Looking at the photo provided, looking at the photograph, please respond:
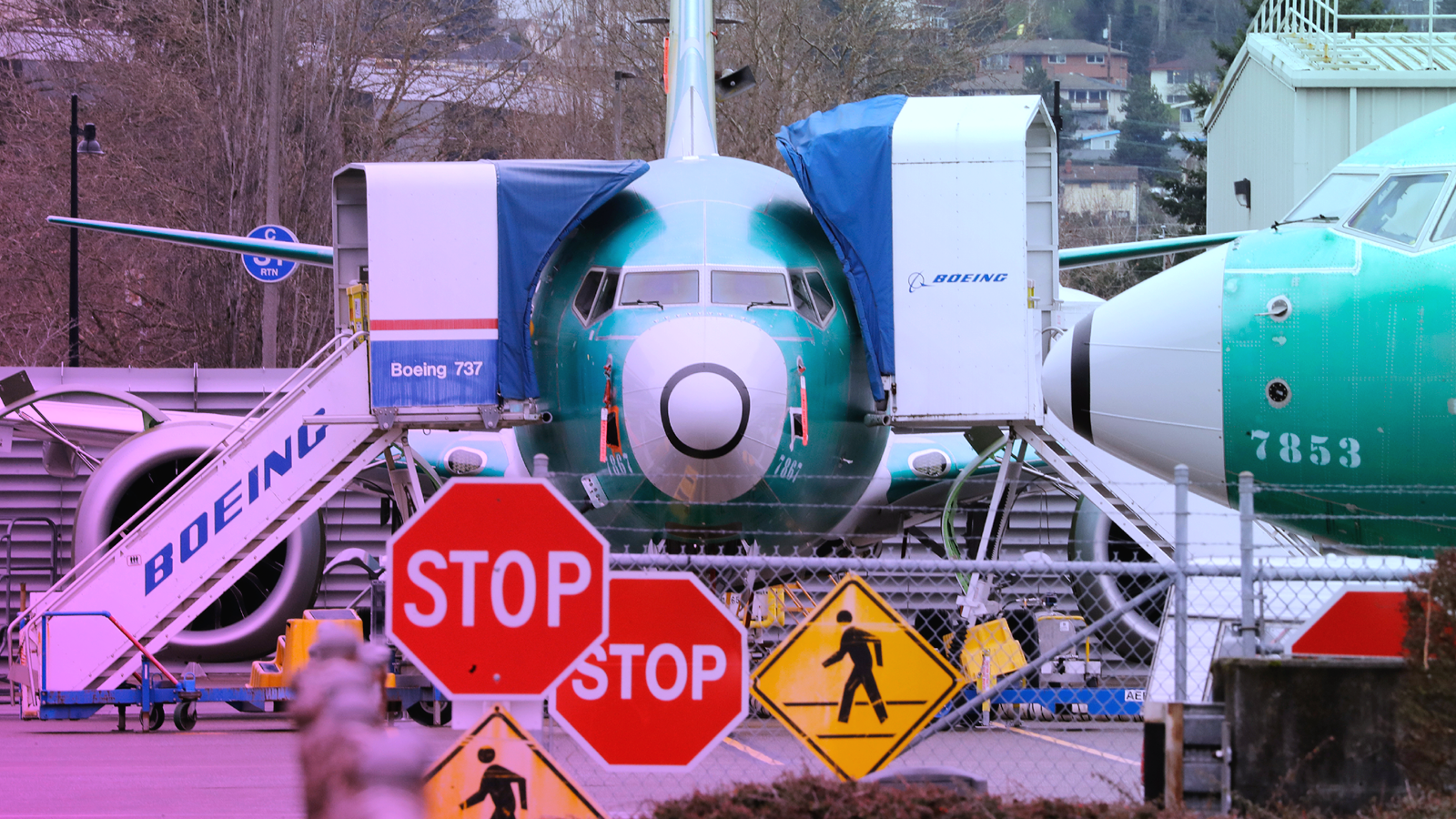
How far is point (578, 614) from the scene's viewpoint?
638 cm

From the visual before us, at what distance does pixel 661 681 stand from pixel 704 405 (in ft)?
16.8

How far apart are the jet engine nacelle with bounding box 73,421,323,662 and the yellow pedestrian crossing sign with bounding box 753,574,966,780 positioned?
10238 mm

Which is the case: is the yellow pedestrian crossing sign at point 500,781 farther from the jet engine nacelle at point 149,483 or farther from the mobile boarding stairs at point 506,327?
the jet engine nacelle at point 149,483

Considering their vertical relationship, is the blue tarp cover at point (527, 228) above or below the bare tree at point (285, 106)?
below

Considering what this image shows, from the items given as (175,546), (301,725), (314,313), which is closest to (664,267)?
(175,546)

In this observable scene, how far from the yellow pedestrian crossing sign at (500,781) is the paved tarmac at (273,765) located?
152cm

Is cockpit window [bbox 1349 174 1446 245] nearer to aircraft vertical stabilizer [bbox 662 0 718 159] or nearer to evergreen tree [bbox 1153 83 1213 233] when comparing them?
aircraft vertical stabilizer [bbox 662 0 718 159]

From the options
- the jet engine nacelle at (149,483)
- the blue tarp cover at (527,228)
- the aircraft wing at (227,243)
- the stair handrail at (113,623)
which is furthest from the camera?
the aircraft wing at (227,243)

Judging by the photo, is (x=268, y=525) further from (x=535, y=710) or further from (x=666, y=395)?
(x=535, y=710)

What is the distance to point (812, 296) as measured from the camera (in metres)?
13.8

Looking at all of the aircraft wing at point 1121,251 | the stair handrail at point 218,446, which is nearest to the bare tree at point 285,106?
the stair handrail at point 218,446

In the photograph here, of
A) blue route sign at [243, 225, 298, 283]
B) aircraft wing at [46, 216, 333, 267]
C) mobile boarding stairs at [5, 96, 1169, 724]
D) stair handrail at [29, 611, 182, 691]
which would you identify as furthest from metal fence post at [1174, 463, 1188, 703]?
blue route sign at [243, 225, 298, 283]

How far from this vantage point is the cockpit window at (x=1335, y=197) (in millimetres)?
9414

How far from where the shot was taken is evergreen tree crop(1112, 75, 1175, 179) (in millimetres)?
145625
